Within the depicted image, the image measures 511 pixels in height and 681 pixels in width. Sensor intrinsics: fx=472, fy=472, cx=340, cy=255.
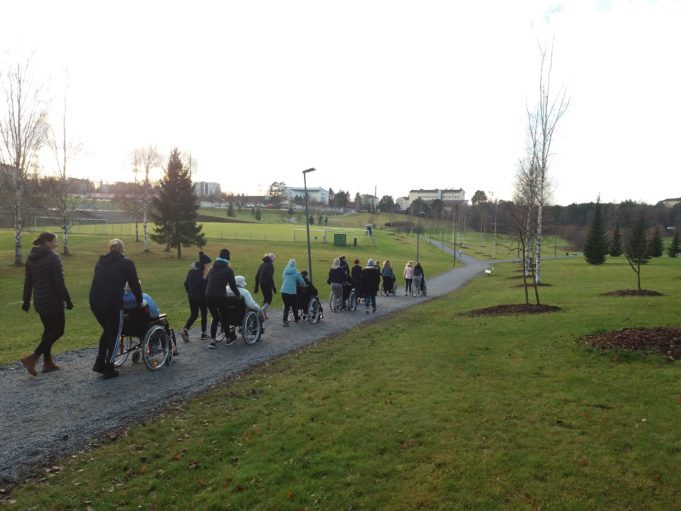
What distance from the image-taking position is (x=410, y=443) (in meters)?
5.18

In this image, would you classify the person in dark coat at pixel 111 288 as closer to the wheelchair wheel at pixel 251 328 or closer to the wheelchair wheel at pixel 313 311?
the wheelchair wheel at pixel 251 328

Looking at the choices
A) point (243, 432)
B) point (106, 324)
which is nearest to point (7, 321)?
point (106, 324)

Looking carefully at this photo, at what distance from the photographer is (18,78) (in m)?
31.3

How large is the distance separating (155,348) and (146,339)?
0.44 meters

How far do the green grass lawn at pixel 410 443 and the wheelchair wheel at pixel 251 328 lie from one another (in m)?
2.10

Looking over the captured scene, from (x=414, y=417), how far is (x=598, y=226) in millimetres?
54094

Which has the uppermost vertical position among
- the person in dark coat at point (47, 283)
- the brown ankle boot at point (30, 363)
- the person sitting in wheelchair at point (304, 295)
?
the person in dark coat at point (47, 283)

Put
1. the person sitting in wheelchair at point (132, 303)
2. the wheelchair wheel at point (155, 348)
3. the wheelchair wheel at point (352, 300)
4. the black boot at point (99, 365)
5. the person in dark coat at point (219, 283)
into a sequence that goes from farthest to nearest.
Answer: the wheelchair wheel at point (352, 300) → the person in dark coat at point (219, 283) → the wheelchair wheel at point (155, 348) → the person sitting in wheelchair at point (132, 303) → the black boot at point (99, 365)

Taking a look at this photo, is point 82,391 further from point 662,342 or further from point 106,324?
point 662,342

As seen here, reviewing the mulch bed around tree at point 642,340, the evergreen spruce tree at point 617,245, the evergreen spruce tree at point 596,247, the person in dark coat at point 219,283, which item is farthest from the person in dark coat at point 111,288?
the evergreen spruce tree at point 617,245

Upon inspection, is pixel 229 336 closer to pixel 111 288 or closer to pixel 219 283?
pixel 219 283

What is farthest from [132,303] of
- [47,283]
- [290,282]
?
[290,282]

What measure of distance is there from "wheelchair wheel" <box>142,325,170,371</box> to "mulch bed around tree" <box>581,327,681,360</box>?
317 inches

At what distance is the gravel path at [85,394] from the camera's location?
5.31m
